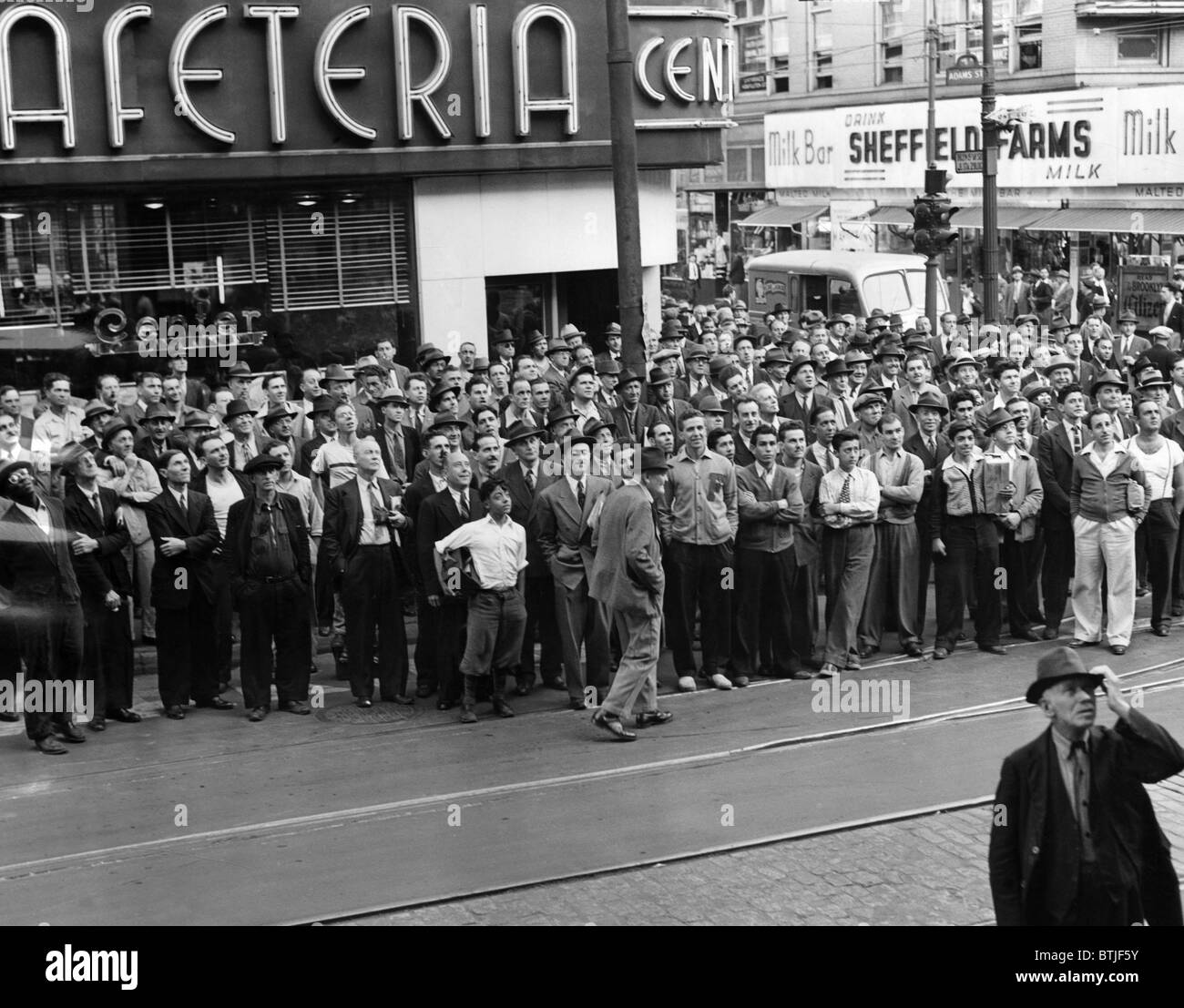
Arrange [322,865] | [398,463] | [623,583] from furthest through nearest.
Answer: [398,463] → [623,583] → [322,865]

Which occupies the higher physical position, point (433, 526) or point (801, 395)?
point (801, 395)

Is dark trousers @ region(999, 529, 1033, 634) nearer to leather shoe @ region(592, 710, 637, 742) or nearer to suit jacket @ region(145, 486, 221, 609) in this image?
leather shoe @ region(592, 710, 637, 742)

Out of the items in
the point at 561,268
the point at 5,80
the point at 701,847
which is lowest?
the point at 701,847

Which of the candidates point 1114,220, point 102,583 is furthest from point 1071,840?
point 1114,220

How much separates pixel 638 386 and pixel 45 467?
5.02m

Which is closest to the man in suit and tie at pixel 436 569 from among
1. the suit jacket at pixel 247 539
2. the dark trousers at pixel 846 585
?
the suit jacket at pixel 247 539

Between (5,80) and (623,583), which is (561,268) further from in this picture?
(623,583)

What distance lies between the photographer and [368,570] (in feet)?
37.5

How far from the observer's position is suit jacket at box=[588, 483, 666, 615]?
10.6m

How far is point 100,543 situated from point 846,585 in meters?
5.19

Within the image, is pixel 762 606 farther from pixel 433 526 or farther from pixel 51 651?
pixel 51 651
